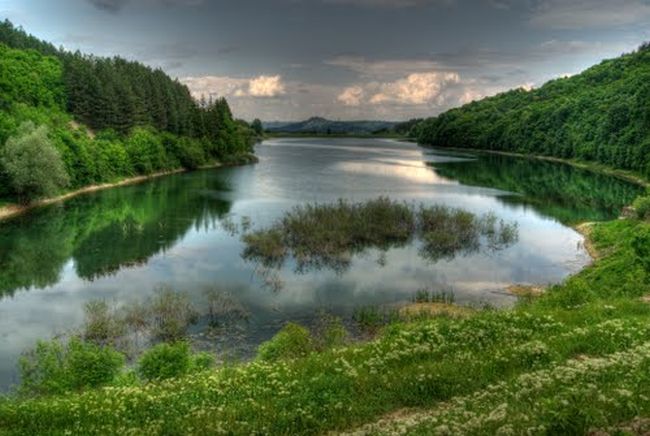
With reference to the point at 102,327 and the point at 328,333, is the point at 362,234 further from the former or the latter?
the point at 328,333

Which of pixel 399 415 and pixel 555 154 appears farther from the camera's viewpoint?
pixel 555 154

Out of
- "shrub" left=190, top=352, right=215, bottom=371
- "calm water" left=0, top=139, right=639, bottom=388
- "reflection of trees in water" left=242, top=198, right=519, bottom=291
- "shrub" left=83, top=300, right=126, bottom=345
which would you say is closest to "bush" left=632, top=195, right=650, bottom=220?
"calm water" left=0, top=139, right=639, bottom=388

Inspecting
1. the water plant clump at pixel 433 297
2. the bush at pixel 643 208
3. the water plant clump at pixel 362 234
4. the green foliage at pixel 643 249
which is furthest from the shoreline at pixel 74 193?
the bush at pixel 643 208

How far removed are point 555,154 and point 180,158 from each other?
114 metres

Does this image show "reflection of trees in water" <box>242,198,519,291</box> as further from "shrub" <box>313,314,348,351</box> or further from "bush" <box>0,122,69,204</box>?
"bush" <box>0,122,69,204</box>

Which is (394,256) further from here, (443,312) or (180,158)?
(180,158)

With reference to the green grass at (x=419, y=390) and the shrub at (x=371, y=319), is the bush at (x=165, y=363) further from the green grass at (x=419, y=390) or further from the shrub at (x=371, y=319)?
the shrub at (x=371, y=319)

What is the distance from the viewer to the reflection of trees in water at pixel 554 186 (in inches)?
3590

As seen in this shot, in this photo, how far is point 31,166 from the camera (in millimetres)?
84312

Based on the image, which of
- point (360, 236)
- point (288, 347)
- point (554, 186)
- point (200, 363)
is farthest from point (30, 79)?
point (288, 347)

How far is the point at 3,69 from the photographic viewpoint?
130625 mm

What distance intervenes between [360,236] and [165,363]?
40.6 metres

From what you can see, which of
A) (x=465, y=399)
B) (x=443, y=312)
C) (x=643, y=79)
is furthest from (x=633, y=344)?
(x=643, y=79)

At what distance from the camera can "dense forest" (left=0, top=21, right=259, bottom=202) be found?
87312mm
